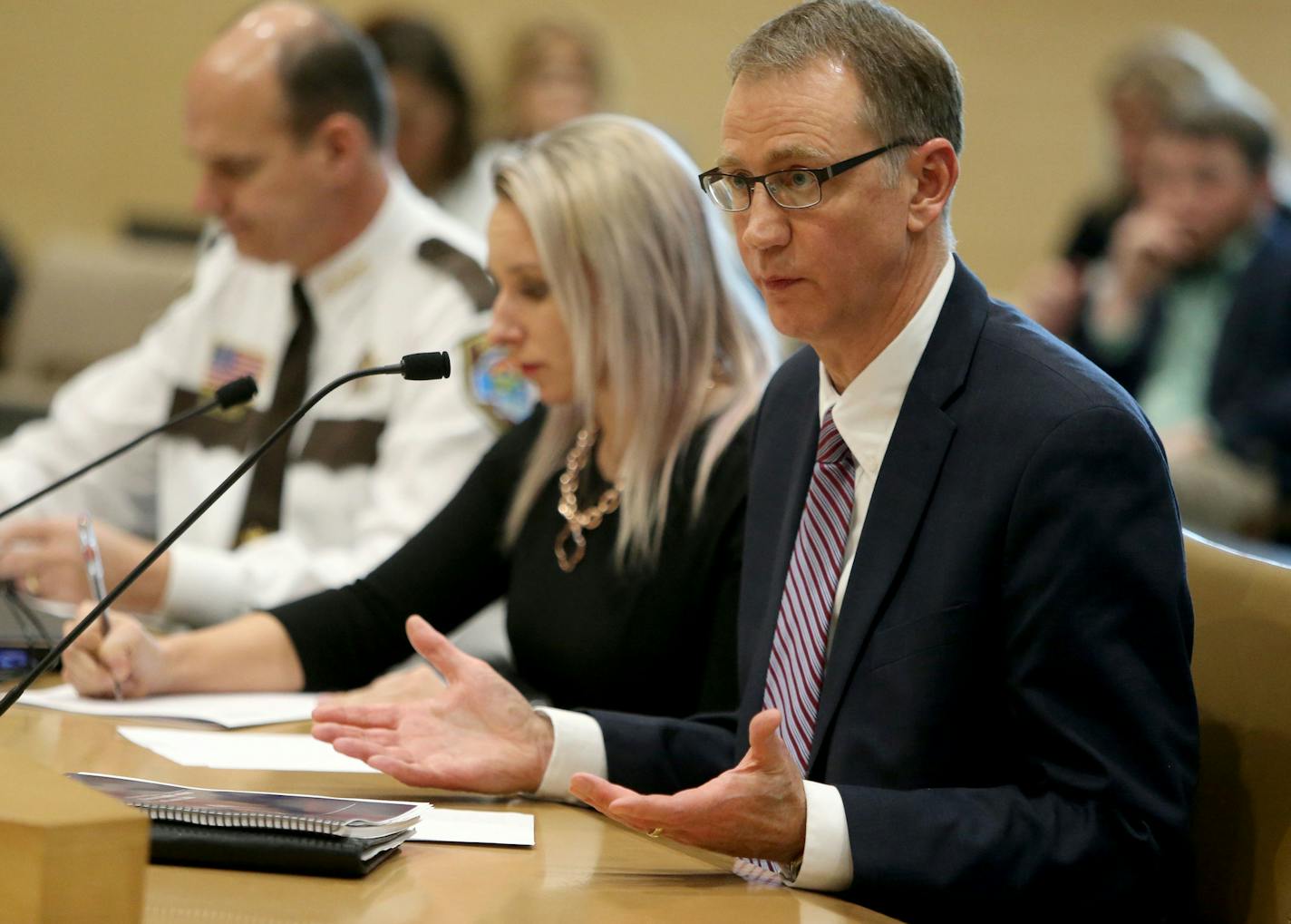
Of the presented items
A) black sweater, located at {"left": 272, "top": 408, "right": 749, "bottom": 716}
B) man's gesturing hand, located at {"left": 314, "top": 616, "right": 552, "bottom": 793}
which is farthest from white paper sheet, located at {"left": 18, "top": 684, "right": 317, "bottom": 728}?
man's gesturing hand, located at {"left": 314, "top": 616, "right": 552, "bottom": 793}

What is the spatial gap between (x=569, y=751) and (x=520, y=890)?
1.21ft

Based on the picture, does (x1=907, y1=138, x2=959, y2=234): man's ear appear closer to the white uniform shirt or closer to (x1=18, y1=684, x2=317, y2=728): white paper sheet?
(x1=18, y1=684, x2=317, y2=728): white paper sheet

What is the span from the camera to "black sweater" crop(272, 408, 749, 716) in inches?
84.2

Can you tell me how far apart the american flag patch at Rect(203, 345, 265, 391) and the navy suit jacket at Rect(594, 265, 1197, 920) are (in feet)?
5.98

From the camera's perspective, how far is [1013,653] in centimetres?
150

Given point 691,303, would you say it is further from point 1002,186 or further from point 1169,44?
point 1002,186

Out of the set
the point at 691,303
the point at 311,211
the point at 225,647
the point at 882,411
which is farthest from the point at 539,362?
the point at 311,211

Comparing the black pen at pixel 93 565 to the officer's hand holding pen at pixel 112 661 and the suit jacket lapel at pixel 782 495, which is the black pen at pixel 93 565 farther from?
the suit jacket lapel at pixel 782 495

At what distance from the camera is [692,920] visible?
132 centimetres

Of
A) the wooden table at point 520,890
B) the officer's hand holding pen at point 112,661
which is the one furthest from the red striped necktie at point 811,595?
the officer's hand holding pen at point 112,661

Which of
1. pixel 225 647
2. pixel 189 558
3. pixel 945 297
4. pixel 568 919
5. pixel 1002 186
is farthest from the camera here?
pixel 1002 186

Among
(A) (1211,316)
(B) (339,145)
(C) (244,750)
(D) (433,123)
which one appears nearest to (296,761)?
(C) (244,750)

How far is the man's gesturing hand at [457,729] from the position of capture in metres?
1.66

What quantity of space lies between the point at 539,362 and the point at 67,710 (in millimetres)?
776
